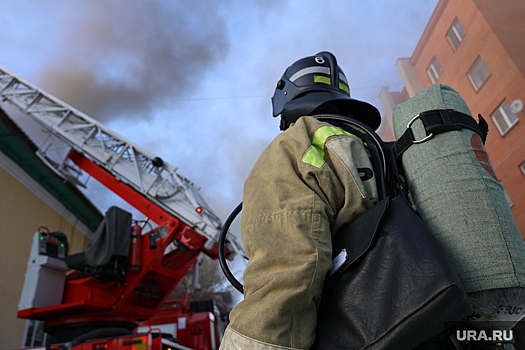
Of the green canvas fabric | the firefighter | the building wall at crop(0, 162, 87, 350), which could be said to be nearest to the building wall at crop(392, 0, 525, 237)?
the green canvas fabric

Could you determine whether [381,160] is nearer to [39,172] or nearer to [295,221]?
[295,221]

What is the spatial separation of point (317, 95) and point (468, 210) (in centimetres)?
84

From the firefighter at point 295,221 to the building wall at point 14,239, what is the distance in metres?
8.06

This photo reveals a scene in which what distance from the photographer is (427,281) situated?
30.5 inches

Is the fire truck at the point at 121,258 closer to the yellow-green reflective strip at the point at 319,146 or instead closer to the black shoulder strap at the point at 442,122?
the yellow-green reflective strip at the point at 319,146

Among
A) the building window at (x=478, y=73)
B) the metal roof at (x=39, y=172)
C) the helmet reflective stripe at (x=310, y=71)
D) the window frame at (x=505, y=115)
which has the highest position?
the metal roof at (x=39, y=172)

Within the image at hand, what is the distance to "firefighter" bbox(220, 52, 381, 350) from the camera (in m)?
0.88

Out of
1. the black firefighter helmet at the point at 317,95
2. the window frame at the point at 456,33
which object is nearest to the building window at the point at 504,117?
the window frame at the point at 456,33

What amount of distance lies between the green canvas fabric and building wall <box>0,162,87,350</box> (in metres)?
8.40

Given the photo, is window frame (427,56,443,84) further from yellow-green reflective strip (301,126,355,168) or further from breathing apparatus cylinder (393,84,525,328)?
yellow-green reflective strip (301,126,355,168)

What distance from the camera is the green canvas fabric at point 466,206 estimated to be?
911 millimetres

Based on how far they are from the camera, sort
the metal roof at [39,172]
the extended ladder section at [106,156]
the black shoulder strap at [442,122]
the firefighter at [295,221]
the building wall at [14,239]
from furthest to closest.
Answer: the metal roof at [39,172]
the building wall at [14,239]
the extended ladder section at [106,156]
the black shoulder strap at [442,122]
the firefighter at [295,221]

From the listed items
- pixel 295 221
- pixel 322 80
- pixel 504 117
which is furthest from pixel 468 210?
pixel 504 117

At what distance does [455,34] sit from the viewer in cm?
547
